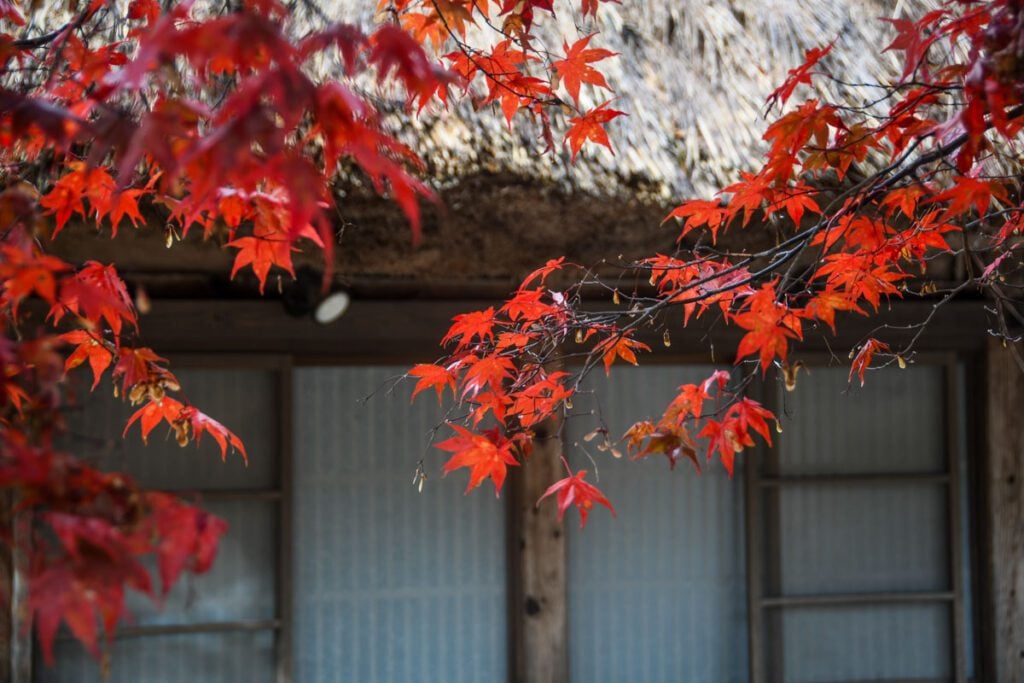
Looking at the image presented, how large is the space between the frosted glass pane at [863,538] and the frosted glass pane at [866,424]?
88 millimetres

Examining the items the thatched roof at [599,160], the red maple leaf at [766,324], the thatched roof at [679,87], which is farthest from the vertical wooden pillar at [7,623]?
the red maple leaf at [766,324]

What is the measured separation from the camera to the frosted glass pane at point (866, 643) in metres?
3.41

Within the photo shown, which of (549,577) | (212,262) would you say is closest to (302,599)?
(549,577)

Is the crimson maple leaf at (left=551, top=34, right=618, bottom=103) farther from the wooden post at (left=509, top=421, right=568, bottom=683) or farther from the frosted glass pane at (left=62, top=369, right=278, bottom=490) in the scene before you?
the frosted glass pane at (left=62, top=369, right=278, bottom=490)

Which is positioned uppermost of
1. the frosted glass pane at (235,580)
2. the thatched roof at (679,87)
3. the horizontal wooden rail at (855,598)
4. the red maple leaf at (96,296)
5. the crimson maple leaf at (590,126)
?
the thatched roof at (679,87)

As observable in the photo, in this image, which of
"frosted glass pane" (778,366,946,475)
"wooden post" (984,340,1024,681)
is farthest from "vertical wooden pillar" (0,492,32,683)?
"wooden post" (984,340,1024,681)

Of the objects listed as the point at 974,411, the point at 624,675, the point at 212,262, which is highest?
the point at 212,262

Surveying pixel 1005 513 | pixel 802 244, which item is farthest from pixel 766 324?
pixel 1005 513

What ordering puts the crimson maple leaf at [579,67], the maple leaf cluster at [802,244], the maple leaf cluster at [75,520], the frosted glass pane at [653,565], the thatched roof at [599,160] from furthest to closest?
the frosted glass pane at [653,565] < the thatched roof at [599,160] < the crimson maple leaf at [579,67] < the maple leaf cluster at [802,244] < the maple leaf cluster at [75,520]

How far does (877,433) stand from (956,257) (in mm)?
694

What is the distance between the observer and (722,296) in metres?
1.94

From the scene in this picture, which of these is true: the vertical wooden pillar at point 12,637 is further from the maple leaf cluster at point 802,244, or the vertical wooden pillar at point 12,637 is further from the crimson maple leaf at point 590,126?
the crimson maple leaf at point 590,126

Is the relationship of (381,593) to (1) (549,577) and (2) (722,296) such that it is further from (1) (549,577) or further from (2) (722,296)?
(2) (722,296)

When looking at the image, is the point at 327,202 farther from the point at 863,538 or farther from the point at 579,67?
the point at 863,538
